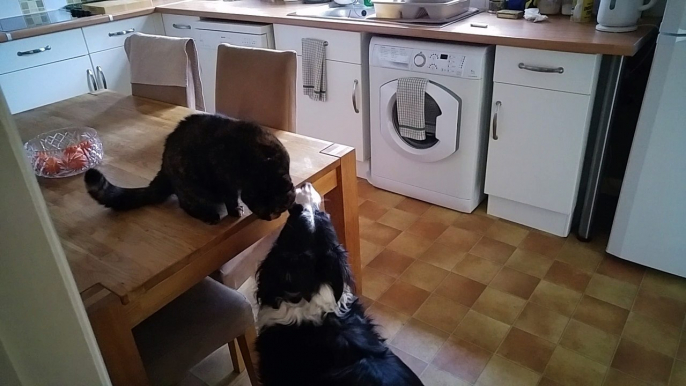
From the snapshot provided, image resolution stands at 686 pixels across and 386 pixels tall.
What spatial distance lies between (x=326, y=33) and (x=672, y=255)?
195 centimetres

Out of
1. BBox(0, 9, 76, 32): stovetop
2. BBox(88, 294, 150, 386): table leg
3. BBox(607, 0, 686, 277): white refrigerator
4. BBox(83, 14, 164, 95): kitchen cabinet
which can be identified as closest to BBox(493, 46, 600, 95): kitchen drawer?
BBox(607, 0, 686, 277): white refrigerator

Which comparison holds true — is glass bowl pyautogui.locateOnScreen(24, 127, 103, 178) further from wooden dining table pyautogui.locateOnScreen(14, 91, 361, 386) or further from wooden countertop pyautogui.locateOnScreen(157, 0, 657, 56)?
wooden countertop pyautogui.locateOnScreen(157, 0, 657, 56)

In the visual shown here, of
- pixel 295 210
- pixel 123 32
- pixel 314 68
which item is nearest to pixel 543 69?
pixel 314 68

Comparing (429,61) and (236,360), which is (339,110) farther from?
(236,360)

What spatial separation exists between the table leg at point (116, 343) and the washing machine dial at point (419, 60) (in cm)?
184

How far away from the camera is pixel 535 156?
2248 millimetres

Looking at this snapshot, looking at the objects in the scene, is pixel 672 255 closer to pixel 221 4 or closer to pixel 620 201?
pixel 620 201

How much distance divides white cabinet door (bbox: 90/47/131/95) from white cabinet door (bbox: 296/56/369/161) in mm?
1241

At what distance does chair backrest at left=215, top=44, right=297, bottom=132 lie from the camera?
1.77 meters

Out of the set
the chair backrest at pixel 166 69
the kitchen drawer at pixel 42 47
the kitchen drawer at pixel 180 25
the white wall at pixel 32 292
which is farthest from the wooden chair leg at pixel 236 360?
the kitchen drawer at pixel 180 25

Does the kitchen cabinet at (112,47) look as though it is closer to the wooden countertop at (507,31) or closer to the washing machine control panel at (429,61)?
the wooden countertop at (507,31)

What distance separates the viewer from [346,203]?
5.20 ft

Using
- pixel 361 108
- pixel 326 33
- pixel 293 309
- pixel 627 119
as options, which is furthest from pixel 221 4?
pixel 293 309

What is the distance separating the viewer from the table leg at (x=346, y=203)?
4.95ft
